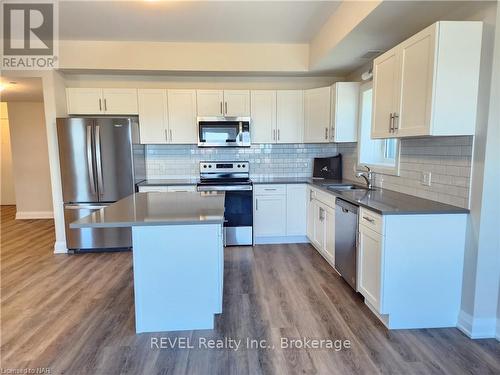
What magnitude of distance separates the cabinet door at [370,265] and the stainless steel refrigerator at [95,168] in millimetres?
2950

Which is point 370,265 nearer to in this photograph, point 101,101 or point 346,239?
point 346,239

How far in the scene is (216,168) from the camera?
4.59 meters

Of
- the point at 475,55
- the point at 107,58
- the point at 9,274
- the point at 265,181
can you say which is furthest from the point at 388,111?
the point at 9,274

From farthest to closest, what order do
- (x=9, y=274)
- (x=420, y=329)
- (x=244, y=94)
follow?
1. (x=244, y=94)
2. (x=9, y=274)
3. (x=420, y=329)

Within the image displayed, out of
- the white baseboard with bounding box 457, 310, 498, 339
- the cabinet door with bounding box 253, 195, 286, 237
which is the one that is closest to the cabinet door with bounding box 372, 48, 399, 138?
the white baseboard with bounding box 457, 310, 498, 339

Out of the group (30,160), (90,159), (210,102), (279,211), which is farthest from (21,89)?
(279,211)

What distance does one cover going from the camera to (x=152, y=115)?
4258 mm

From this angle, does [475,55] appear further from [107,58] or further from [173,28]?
[107,58]

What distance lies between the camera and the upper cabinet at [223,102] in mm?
4273

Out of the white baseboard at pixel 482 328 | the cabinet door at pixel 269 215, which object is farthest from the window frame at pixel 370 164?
the white baseboard at pixel 482 328

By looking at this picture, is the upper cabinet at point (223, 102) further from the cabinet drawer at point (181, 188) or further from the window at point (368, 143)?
the window at point (368, 143)

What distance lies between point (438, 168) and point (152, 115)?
3.53m

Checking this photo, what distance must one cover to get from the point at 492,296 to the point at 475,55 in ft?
5.55

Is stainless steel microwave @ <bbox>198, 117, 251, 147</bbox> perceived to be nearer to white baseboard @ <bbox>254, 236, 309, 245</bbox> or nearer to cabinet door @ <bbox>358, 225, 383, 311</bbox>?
white baseboard @ <bbox>254, 236, 309, 245</bbox>
